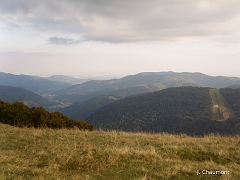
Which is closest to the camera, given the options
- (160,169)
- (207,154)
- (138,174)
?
(138,174)

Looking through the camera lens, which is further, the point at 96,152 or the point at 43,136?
the point at 43,136

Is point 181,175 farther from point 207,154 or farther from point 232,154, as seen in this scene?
point 232,154

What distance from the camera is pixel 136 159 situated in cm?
707

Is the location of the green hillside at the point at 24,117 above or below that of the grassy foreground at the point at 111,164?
below

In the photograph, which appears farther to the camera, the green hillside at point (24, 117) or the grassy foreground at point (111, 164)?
the green hillside at point (24, 117)

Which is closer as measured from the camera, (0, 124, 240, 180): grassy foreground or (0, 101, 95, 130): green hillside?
(0, 124, 240, 180): grassy foreground

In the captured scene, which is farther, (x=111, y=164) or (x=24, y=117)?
(x=24, y=117)

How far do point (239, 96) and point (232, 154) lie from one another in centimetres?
22834

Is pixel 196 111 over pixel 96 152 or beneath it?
beneath

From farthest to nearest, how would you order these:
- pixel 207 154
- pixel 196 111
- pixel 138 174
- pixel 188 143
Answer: pixel 196 111 → pixel 188 143 → pixel 207 154 → pixel 138 174

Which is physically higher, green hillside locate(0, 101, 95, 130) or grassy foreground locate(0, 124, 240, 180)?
grassy foreground locate(0, 124, 240, 180)

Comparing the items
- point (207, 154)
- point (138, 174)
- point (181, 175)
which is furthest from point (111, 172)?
point (207, 154)

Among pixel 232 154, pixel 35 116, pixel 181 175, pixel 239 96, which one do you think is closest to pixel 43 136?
pixel 181 175

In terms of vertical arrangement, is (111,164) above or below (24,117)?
above
